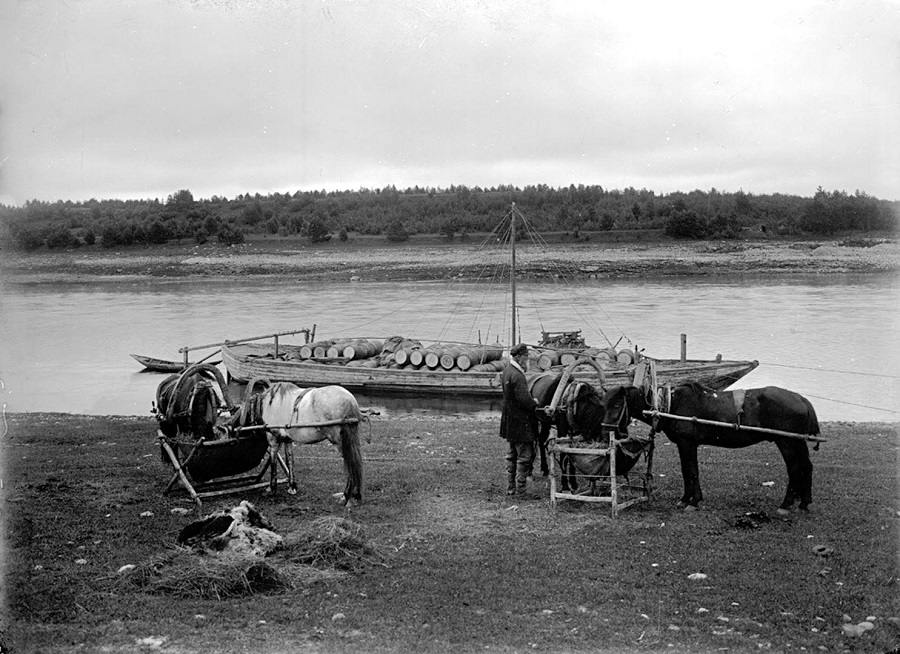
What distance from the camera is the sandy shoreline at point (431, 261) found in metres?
67.4

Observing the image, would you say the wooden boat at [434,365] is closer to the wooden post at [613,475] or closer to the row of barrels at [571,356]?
the row of barrels at [571,356]

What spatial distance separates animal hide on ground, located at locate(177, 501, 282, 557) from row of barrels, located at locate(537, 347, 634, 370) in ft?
48.6

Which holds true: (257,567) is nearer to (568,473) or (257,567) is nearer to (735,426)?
(568,473)

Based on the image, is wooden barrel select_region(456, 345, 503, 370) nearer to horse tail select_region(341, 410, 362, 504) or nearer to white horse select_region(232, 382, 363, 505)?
white horse select_region(232, 382, 363, 505)

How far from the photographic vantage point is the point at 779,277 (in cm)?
6391

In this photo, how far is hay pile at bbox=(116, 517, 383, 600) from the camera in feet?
24.4

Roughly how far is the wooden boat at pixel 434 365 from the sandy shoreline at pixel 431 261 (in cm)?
3928

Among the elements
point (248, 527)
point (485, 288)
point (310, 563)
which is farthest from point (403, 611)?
point (485, 288)

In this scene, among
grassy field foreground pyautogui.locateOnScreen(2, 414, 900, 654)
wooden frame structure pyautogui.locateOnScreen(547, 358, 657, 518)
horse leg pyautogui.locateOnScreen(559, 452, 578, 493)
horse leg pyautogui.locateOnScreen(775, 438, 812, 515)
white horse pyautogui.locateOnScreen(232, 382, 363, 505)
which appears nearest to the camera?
grassy field foreground pyautogui.locateOnScreen(2, 414, 900, 654)

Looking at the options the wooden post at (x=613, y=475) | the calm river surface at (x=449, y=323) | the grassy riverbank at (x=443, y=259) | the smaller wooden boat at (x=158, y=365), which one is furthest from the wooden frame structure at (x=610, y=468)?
the grassy riverbank at (x=443, y=259)

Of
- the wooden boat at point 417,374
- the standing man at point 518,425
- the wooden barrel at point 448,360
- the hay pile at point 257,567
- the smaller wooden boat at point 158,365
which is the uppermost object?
the standing man at point 518,425

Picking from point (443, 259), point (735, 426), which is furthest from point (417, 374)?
point (443, 259)

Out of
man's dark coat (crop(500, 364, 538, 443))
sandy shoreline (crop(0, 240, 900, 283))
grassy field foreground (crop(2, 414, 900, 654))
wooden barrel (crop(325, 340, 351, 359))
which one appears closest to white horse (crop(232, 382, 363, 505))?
grassy field foreground (crop(2, 414, 900, 654))

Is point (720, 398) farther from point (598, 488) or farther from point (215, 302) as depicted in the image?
point (215, 302)
